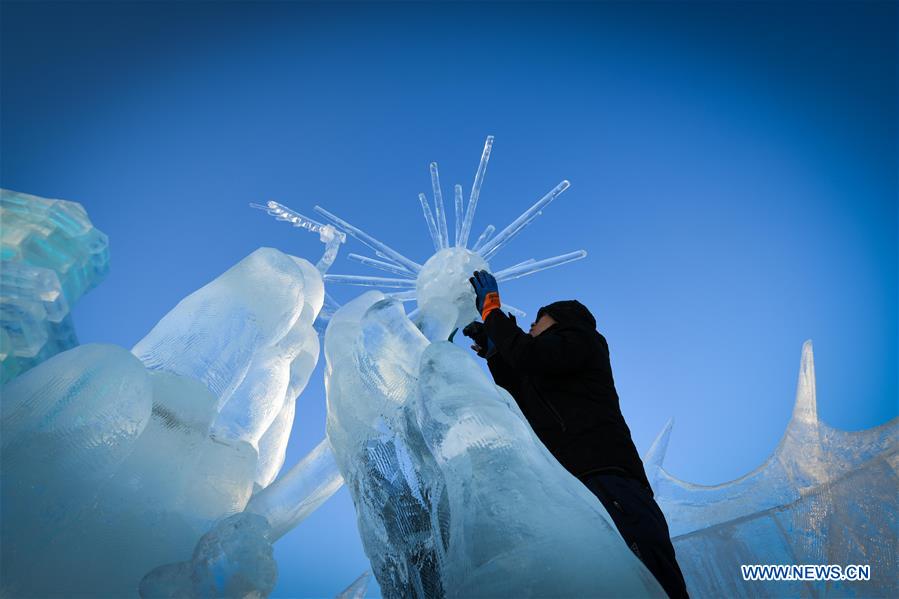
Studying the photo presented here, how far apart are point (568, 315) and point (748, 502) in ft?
15.9

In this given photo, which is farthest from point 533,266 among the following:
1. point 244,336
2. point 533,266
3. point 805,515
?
point 805,515

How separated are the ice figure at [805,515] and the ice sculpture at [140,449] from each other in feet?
15.4

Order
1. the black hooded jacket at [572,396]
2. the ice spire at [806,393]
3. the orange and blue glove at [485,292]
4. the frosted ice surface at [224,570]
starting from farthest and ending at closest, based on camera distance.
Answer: the ice spire at [806,393], the orange and blue glove at [485,292], the black hooded jacket at [572,396], the frosted ice surface at [224,570]

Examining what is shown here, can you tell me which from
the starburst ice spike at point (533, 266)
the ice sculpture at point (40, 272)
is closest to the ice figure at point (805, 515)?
the starburst ice spike at point (533, 266)

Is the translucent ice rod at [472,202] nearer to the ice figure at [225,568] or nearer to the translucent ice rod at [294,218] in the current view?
the translucent ice rod at [294,218]

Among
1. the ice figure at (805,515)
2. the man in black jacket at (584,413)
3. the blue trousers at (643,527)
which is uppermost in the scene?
the man in black jacket at (584,413)

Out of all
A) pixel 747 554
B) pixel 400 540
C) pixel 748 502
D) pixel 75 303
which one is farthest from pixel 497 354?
pixel 748 502

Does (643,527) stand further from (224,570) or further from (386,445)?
(224,570)

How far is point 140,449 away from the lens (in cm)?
237

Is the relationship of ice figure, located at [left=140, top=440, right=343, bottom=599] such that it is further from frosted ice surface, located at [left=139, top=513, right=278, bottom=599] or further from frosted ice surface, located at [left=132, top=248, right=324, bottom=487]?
frosted ice surface, located at [left=132, top=248, right=324, bottom=487]

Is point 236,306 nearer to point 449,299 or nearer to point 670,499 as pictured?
point 449,299

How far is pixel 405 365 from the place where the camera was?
8.81 feet

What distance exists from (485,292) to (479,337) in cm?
35

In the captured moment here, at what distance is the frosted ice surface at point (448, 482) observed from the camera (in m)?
1.50
